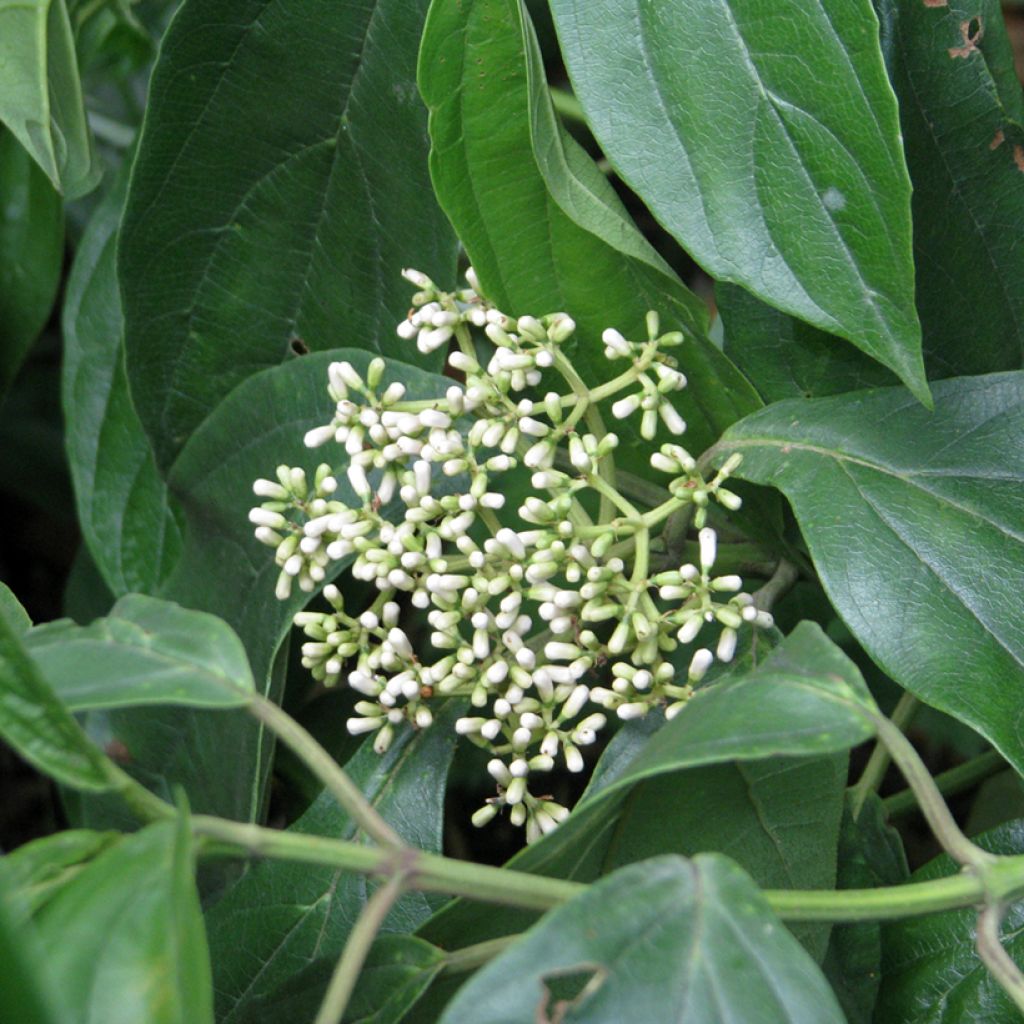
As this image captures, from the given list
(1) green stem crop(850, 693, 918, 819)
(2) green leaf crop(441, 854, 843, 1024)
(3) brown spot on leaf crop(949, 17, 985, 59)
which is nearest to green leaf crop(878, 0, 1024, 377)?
(3) brown spot on leaf crop(949, 17, 985, 59)

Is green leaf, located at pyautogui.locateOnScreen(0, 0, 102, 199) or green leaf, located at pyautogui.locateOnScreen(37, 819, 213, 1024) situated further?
green leaf, located at pyautogui.locateOnScreen(0, 0, 102, 199)

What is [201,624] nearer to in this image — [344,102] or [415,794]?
[415,794]

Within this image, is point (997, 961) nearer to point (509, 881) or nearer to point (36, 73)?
point (509, 881)

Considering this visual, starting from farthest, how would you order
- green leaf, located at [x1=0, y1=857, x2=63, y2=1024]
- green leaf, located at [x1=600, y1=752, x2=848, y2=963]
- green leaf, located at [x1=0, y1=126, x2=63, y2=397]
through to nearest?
green leaf, located at [x1=0, y1=126, x2=63, y2=397], green leaf, located at [x1=600, y1=752, x2=848, y2=963], green leaf, located at [x1=0, y1=857, x2=63, y2=1024]

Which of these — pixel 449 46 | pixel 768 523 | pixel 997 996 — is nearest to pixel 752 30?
pixel 449 46

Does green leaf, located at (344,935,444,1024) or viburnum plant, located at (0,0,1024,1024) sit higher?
viburnum plant, located at (0,0,1024,1024)

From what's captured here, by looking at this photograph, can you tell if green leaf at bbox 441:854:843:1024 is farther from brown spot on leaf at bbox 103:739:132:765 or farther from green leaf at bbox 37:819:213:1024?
brown spot on leaf at bbox 103:739:132:765

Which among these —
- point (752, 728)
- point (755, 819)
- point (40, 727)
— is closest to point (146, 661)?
point (40, 727)
